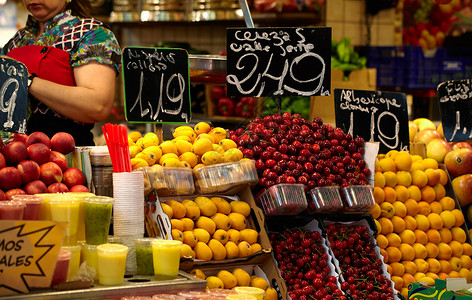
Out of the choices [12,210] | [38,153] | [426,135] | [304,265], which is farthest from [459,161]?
[12,210]

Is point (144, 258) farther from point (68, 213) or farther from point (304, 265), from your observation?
point (304, 265)

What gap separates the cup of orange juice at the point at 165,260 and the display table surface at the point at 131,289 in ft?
0.08

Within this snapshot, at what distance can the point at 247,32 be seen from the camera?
2.94 meters

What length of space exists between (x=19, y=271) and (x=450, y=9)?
627 centimetres

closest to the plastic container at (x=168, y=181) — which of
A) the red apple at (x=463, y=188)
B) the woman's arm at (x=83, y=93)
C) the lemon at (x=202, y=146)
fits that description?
the lemon at (x=202, y=146)

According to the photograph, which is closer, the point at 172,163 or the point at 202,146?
the point at 172,163

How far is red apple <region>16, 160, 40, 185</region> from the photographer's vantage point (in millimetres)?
1927

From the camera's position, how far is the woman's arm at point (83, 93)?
8.68 feet

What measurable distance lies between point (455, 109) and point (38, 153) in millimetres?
2424

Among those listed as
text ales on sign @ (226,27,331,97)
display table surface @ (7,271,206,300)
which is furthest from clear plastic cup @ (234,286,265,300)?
text ales on sign @ (226,27,331,97)

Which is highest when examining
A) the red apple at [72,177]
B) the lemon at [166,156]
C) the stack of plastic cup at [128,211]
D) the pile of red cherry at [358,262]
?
the lemon at [166,156]

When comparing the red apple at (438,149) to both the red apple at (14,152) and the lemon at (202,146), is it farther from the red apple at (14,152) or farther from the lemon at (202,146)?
the red apple at (14,152)

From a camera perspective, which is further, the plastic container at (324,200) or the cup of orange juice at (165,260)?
the plastic container at (324,200)

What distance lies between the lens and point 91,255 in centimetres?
173
